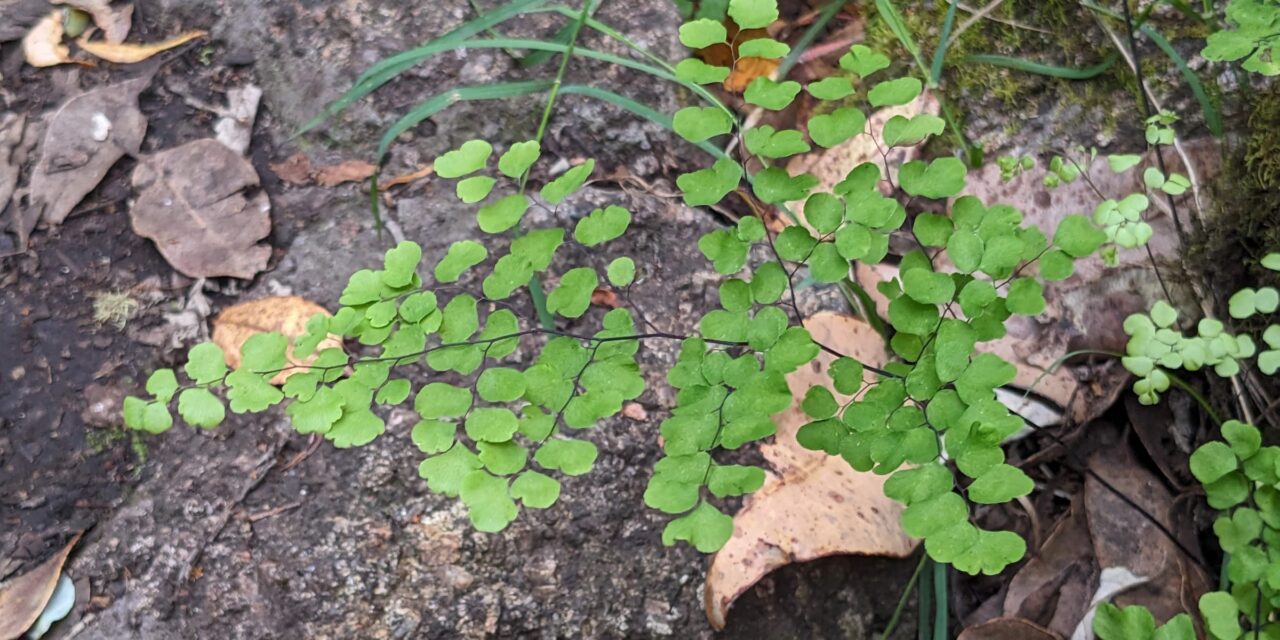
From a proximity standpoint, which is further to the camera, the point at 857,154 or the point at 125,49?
the point at 125,49

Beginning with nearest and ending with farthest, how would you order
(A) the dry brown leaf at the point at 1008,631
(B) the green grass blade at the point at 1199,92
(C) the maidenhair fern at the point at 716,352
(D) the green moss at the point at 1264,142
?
(C) the maidenhair fern at the point at 716,352
(A) the dry brown leaf at the point at 1008,631
(D) the green moss at the point at 1264,142
(B) the green grass blade at the point at 1199,92

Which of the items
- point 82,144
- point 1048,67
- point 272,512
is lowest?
point 272,512

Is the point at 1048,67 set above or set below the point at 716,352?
above

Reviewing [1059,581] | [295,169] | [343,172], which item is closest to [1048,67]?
[1059,581]

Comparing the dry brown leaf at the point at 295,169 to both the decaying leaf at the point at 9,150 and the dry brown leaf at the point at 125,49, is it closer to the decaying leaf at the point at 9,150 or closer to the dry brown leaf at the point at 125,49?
the dry brown leaf at the point at 125,49

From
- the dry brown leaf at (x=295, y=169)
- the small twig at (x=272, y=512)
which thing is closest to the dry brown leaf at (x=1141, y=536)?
the small twig at (x=272, y=512)

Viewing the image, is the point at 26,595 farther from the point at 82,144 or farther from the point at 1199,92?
the point at 1199,92

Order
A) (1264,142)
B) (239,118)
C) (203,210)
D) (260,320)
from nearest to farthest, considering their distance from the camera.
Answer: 1. (1264,142)
2. (260,320)
3. (203,210)
4. (239,118)

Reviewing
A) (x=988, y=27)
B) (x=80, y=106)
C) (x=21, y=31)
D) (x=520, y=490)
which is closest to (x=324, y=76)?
(x=80, y=106)
